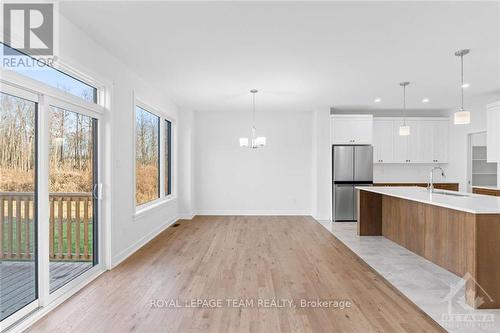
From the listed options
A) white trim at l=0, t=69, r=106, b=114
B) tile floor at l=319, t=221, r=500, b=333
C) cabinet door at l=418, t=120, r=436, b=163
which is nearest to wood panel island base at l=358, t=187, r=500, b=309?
tile floor at l=319, t=221, r=500, b=333

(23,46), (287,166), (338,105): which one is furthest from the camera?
(287,166)

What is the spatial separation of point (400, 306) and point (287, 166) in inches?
202

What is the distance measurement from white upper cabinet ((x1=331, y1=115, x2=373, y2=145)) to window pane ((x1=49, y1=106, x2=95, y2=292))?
17.6 ft

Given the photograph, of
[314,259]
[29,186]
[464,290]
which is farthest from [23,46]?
[464,290]

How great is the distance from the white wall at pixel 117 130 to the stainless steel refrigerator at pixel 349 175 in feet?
14.4

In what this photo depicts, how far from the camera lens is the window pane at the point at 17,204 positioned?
2.30 m

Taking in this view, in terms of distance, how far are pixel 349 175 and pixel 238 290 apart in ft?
15.5

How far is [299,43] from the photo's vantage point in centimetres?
334

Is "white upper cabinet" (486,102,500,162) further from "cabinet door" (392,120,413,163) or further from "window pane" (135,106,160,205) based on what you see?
"window pane" (135,106,160,205)

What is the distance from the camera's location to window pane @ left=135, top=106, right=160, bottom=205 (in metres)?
5.08

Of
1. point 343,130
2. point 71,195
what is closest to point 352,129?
point 343,130

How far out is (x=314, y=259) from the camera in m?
4.16

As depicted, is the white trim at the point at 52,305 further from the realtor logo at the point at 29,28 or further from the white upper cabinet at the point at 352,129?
the white upper cabinet at the point at 352,129

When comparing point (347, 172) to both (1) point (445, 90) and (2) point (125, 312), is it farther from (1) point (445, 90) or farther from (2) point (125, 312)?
(2) point (125, 312)
